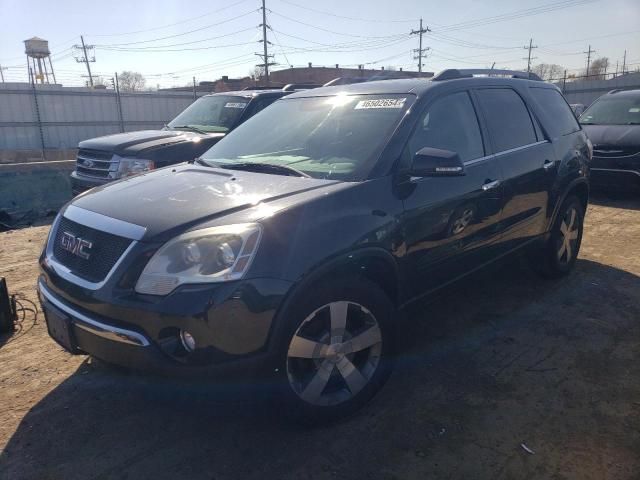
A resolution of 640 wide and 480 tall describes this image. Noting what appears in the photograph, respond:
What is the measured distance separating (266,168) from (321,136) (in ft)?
1.60

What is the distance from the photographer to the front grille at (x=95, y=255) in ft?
8.10

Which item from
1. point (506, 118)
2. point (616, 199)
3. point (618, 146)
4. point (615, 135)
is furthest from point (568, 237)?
point (615, 135)

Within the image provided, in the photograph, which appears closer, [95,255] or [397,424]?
[95,255]

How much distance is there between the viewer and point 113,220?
261 centimetres

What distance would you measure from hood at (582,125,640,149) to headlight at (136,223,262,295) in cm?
823

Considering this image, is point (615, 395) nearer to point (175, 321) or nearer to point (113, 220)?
point (175, 321)

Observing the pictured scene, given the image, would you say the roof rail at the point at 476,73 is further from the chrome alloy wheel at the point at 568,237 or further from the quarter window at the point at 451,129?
the chrome alloy wheel at the point at 568,237

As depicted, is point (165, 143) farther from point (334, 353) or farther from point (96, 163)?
point (334, 353)

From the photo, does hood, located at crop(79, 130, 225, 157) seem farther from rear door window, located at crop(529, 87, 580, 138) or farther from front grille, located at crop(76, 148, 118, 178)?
rear door window, located at crop(529, 87, 580, 138)

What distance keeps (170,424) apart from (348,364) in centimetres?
108

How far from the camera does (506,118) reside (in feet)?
13.6

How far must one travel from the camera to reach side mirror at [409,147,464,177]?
9.73 feet

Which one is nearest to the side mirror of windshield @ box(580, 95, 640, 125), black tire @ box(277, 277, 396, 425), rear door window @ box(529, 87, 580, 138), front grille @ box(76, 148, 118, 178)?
black tire @ box(277, 277, 396, 425)

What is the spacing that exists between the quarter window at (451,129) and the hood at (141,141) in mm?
4198
